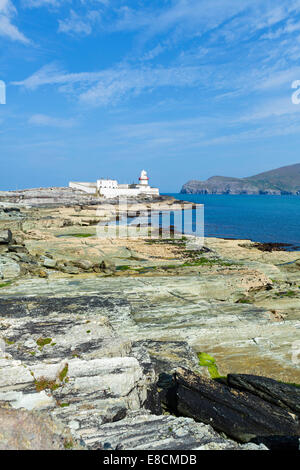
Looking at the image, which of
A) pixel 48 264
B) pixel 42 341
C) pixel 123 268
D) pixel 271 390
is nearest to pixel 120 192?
pixel 123 268

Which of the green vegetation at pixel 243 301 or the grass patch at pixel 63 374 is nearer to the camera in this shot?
the grass patch at pixel 63 374

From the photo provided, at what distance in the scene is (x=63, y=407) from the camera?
4.96 m

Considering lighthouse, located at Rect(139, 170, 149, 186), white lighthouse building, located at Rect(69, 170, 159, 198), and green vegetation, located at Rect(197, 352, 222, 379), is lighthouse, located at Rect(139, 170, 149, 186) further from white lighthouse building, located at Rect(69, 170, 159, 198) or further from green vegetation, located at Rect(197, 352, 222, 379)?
green vegetation, located at Rect(197, 352, 222, 379)

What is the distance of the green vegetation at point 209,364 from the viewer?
27.2 ft

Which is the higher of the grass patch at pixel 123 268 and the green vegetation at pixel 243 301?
the grass patch at pixel 123 268

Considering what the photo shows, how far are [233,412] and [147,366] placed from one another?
1752 millimetres

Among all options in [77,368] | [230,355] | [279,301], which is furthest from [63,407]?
[279,301]

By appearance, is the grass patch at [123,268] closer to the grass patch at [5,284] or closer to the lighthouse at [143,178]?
the grass patch at [5,284]

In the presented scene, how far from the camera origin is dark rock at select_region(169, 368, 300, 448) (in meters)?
5.65

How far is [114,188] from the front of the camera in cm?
13388

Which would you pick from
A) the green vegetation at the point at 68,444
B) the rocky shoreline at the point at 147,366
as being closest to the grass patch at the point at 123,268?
the rocky shoreline at the point at 147,366

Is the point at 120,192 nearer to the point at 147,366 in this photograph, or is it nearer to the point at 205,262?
the point at 205,262

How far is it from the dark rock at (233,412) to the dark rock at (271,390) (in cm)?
19
